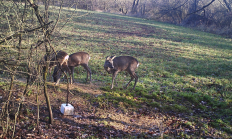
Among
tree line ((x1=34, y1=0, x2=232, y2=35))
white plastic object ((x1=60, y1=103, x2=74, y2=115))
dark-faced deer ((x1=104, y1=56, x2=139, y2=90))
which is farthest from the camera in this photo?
tree line ((x1=34, y1=0, x2=232, y2=35))

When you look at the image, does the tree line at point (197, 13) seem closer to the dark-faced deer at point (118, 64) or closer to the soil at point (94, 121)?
the dark-faced deer at point (118, 64)

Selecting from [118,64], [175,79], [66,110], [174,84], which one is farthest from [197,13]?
[66,110]

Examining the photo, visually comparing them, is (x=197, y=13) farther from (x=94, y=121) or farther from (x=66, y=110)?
(x=66, y=110)

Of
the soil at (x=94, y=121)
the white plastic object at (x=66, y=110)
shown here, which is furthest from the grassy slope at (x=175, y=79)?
the white plastic object at (x=66, y=110)

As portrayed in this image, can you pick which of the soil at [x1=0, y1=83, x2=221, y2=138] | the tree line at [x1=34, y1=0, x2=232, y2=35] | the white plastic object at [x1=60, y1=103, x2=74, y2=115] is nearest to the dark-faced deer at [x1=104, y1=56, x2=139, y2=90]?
the soil at [x1=0, y1=83, x2=221, y2=138]

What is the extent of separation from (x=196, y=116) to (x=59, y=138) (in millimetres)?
4539

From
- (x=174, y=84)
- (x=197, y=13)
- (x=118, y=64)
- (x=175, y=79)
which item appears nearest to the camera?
(x=118, y=64)

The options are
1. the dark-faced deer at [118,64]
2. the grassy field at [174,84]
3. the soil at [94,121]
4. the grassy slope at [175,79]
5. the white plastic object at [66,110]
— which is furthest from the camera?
the dark-faced deer at [118,64]

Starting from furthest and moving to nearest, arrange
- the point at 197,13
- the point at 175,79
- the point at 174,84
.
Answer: the point at 197,13 → the point at 175,79 → the point at 174,84

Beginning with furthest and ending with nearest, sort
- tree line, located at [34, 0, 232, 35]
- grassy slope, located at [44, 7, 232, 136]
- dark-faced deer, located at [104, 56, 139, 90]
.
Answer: tree line, located at [34, 0, 232, 35] → dark-faced deer, located at [104, 56, 139, 90] → grassy slope, located at [44, 7, 232, 136]

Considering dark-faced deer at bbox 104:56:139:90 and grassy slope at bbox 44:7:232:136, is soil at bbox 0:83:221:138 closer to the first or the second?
grassy slope at bbox 44:7:232:136

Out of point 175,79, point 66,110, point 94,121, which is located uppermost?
point 175,79

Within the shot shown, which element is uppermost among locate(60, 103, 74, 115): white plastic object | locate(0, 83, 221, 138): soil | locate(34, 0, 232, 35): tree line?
locate(34, 0, 232, 35): tree line

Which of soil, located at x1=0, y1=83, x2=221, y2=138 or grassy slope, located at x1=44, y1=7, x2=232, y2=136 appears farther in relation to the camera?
grassy slope, located at x1=44, y1=7, x2=232, y2=136
